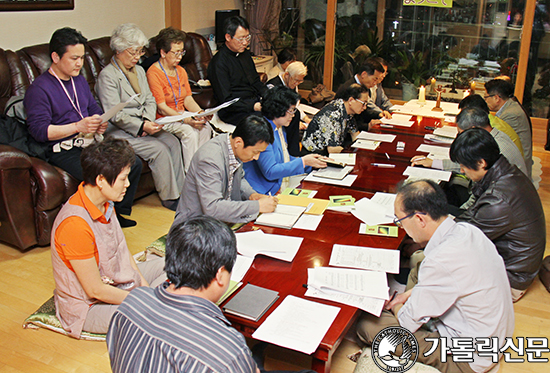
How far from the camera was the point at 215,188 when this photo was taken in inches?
106

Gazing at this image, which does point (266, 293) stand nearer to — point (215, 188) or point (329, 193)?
point (215, 188)

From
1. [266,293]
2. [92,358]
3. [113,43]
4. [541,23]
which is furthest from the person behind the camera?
[541,23]

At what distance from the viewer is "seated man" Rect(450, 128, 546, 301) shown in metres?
2.66

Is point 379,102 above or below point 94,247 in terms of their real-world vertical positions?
above

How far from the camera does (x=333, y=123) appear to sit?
3959 millimetres

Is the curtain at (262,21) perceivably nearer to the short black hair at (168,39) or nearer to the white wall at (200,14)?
the white wall at (200,14)

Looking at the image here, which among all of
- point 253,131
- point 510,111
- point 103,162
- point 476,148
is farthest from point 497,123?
point 103,162

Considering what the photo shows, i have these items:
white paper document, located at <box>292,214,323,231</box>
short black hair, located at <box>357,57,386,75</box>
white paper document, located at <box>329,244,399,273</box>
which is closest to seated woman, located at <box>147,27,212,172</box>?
→ short black hair, located at <box>357,57,386,75</box>

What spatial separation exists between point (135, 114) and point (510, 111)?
3102mm

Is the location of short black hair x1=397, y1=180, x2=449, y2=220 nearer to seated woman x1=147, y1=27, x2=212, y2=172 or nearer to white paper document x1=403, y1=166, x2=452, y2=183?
white paper document x1=403, y1=166, x2=452, y2=183

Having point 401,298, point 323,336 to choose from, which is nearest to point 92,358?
point 323,336

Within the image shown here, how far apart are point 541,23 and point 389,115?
2.78 meters

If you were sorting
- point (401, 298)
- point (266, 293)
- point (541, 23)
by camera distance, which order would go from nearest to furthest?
point (266, 293) < point (401, 298) < point (541, 23)

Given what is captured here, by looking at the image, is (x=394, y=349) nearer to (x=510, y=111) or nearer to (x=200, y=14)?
(x=510, y=111)
